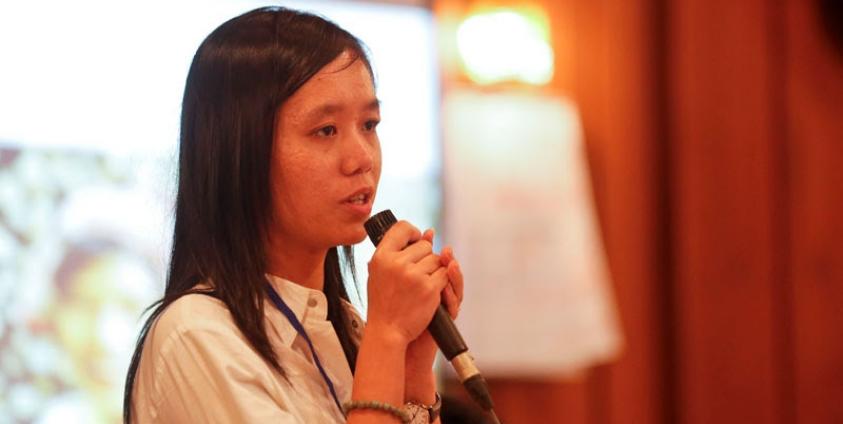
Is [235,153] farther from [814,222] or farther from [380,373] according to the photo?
[814,222]

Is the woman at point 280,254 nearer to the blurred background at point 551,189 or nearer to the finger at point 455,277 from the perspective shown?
the finger at point 455,277

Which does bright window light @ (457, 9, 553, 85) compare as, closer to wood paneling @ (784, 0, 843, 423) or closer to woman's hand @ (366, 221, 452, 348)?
wood paneling @ (784, 0, 843, 423)

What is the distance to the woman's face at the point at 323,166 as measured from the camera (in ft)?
4.03

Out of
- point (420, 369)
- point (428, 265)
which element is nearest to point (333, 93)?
point (428, 265)

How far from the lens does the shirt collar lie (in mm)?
1231

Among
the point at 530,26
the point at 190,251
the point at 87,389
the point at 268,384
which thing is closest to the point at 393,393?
the point at 268,384

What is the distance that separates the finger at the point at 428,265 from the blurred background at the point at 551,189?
4.73ft

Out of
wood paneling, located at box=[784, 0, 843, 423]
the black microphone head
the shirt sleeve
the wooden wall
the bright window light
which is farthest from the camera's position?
wood paneling, located at box=[784, 0, 843, 423]

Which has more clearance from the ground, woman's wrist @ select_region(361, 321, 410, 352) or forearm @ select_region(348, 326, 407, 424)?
woman's wrist @ select_region(361, 321, 410, 352)

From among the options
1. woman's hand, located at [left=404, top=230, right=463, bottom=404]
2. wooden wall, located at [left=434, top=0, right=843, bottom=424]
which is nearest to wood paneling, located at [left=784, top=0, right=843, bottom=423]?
wooden wall, located at [left=434, top=0, right=843, bottom=424]

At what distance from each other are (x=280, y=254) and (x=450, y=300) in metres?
0.21

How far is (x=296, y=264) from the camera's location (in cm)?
130

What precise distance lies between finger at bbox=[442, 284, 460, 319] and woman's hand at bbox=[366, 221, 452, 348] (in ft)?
0.17

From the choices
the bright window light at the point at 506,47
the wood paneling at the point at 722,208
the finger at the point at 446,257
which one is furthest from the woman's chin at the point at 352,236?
the wood paneling at the point at 722,208
